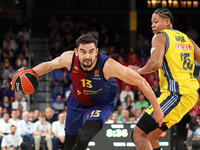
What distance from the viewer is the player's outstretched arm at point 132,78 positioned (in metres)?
4.35

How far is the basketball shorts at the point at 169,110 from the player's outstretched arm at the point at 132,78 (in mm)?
167

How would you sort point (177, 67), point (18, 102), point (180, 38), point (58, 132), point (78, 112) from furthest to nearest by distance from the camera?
point (18, 102), point (58, 132), point (78, 112), point (180, 38), point (177, 67)

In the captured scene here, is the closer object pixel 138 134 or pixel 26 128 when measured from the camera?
pixel 138 134

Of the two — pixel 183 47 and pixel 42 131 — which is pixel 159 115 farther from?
pixel 42 131

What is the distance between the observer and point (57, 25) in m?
15.7

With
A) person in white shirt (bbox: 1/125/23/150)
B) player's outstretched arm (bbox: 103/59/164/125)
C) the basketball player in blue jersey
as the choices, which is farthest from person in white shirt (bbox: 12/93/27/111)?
player's outstretched arm (bbox: 103/59/164/125)

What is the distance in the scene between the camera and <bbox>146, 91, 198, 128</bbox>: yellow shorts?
452 cm

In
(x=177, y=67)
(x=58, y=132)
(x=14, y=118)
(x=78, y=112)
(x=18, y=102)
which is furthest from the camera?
(x=18, y=102)

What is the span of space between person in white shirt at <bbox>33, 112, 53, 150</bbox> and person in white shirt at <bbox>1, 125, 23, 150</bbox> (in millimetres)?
418

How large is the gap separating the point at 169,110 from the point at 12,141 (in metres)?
5.83

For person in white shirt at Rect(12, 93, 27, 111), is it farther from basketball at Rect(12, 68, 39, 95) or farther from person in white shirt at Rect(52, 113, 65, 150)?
basketball at Rect(12, 68, 39, 95)

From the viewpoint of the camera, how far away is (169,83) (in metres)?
4.62

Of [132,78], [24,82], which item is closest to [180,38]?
[132,78]

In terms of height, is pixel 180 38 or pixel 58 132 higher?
pixel 180 38
